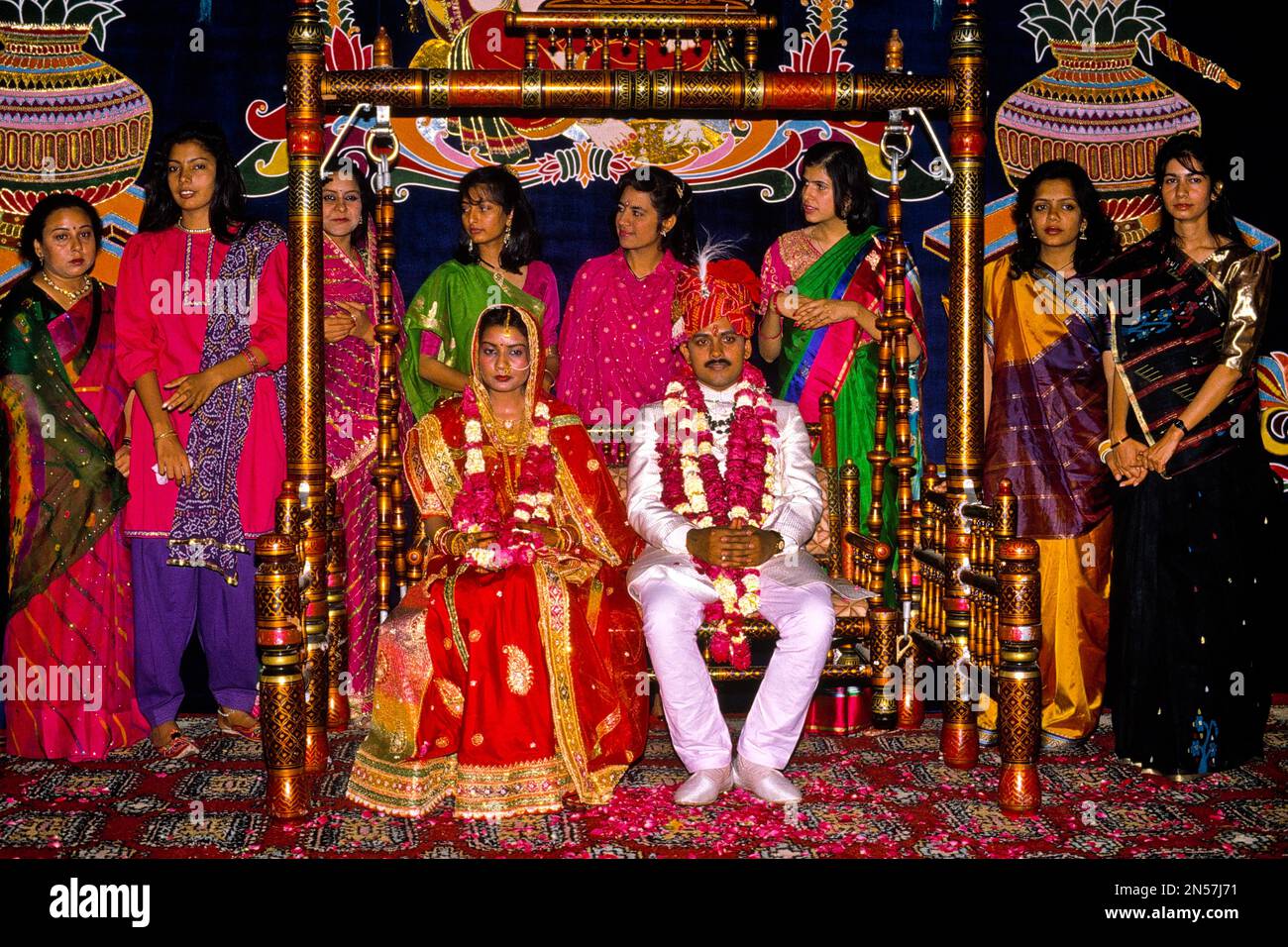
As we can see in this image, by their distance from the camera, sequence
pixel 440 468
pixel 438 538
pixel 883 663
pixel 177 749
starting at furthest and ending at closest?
pixel 177 749, pixel 883 663, pixel 440 468, pixel 438 538

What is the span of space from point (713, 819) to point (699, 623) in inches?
28.5

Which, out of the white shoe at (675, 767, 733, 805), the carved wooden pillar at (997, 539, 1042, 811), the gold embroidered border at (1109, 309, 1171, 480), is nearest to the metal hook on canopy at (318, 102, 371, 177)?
the white shoe at (675, 767, 733, 805)

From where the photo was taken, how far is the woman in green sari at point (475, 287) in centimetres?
571

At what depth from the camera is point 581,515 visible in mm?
5117

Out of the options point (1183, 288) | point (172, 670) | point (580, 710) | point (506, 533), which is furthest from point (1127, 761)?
point (172, 670)

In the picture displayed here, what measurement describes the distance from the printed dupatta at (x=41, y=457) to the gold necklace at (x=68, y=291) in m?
0.08

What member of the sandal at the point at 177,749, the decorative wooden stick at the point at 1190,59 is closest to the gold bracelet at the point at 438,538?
the sandal at the point at 177,749

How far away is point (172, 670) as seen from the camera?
5.48 meters

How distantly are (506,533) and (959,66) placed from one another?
2.49m

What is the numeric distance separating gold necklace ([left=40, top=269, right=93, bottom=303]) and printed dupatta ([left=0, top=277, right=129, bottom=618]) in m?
0.08

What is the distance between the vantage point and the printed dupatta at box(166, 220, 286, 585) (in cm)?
541

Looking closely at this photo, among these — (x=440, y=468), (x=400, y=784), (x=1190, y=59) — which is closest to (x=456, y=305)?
(x=440, y=468)

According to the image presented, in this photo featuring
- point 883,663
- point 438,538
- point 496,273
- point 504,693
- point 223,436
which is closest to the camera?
point 504,693

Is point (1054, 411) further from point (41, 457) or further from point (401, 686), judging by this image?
point (41, 457)
